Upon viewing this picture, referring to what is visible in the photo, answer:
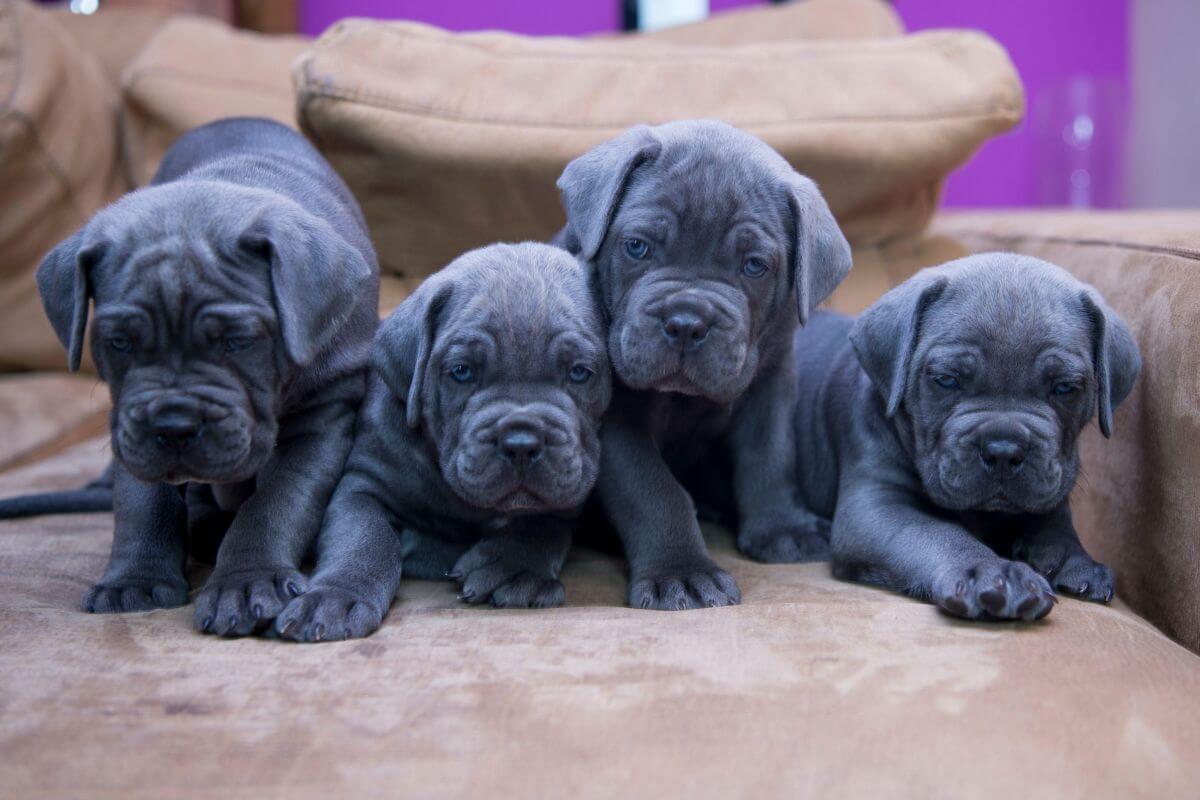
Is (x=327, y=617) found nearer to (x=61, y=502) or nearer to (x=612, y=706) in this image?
(x=612, y=706)

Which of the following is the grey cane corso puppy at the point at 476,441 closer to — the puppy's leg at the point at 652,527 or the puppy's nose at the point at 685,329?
the puppy's leg at the point at 652,527

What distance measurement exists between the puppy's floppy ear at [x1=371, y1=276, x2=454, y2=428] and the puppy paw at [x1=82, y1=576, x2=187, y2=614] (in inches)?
30.9

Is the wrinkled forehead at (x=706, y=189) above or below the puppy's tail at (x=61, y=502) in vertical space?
above

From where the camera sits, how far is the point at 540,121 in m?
4.68

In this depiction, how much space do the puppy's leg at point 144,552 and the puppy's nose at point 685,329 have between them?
1491mm

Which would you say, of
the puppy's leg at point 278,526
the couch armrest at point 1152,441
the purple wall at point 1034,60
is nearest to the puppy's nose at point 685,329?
the puppy's leg at point 278,526

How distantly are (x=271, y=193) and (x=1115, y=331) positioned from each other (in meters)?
2.48

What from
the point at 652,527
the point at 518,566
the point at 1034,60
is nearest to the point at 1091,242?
the point at 652,527

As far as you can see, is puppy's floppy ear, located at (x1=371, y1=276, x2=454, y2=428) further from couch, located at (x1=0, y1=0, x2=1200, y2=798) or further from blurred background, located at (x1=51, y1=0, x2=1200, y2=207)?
blurred background, located at (x1=51, y1=0, x2=1200, y2=207)

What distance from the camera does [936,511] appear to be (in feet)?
11.4

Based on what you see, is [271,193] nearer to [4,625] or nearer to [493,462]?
[493,462]

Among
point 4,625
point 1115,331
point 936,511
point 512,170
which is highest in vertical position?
point 512,170

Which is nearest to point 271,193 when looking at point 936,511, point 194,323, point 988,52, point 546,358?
point 194,323

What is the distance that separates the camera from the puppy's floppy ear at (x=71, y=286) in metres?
3.10
